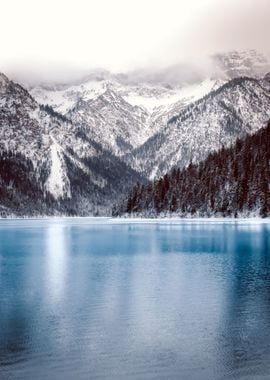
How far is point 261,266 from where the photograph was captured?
6450cm

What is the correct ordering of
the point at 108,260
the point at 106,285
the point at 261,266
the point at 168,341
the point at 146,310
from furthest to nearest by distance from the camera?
the point at 108,260, the point at 261,266, the point at 106,285, the point at 146,310, the point at 168,341

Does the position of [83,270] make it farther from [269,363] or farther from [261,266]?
[269,363]

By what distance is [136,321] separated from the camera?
119 feet

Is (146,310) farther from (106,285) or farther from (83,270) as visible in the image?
(83,270)

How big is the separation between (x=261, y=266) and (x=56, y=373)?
42.4 meters

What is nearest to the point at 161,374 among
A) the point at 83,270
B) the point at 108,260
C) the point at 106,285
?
the point at 106,285

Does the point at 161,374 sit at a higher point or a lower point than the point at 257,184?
lower

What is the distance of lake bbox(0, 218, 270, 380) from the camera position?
88.7 feet

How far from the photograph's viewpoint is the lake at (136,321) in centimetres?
2705

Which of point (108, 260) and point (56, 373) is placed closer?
point (56, 373)

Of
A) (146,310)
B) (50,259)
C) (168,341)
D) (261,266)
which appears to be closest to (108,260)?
(50,259)

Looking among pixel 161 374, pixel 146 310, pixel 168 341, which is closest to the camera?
pixel 161 374

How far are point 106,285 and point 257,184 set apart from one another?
15326cm

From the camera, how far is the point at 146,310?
39.8 m
